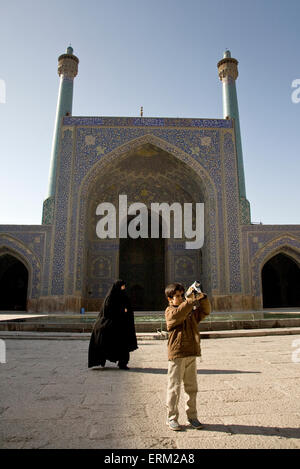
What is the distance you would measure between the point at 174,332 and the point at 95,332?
1.70 m

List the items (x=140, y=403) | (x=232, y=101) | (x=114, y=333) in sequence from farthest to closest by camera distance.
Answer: (x=232, y=101)
(x=114, y=333)
(x=140, y=403)

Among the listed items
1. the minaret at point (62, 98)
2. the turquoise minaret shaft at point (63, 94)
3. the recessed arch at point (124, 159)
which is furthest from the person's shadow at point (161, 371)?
the turquoise minaret shaft at point (63, 94)

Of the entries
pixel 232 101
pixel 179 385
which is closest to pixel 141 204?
pixel 232 101

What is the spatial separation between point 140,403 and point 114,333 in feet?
→ 4.37

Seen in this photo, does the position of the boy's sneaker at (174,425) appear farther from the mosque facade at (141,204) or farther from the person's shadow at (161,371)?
the mosque facade at (141,204)

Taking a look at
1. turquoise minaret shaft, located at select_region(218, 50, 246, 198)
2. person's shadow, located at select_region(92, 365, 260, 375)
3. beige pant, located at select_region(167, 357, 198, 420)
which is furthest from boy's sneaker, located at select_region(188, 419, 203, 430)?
turquoise minaret shaft, located at select_region(218, 50, 246, 198)

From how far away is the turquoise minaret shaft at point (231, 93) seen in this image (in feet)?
42.6

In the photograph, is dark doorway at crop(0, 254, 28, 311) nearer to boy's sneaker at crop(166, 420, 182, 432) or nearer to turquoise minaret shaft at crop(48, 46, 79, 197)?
turquoise minaret shaft at crop(48, 46, 79, 197)

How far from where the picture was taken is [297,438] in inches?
59.3

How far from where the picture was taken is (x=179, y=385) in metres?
1.76

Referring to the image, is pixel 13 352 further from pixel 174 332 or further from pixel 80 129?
pixel 80 129

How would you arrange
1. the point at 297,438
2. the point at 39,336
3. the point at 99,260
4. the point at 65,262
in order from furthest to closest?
the point at 99,260 → the point at 65,262 → the point at 39,336 → the point at 297,438

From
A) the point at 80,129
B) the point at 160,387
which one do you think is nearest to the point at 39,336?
the point at 160,387

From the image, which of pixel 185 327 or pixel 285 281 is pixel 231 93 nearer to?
pixel 285 281
